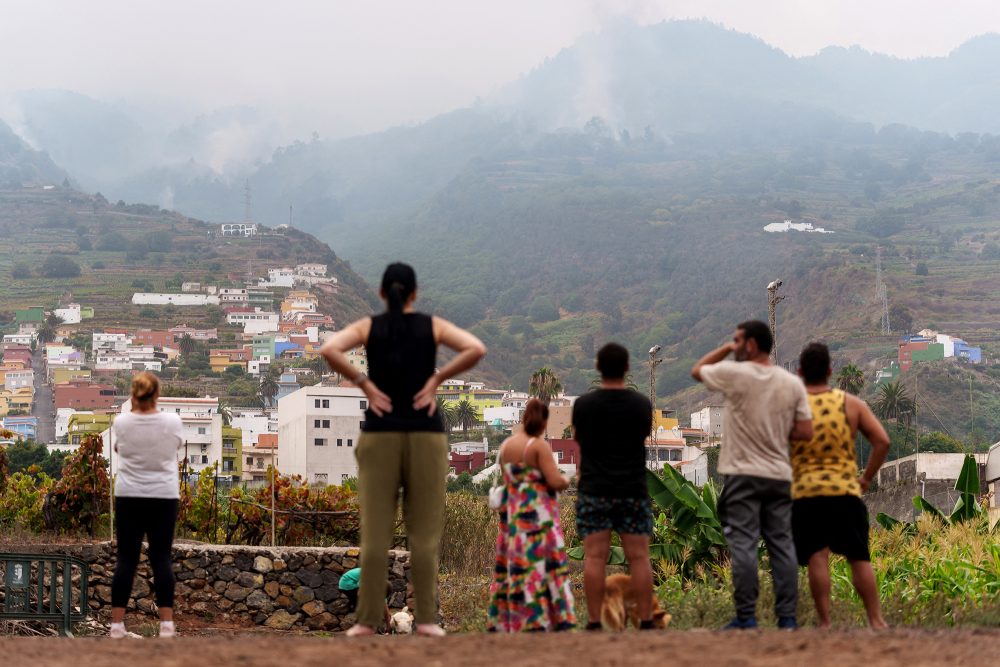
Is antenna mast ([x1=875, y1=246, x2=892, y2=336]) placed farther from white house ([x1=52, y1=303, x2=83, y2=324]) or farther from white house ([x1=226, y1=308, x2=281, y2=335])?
white house ([x1=52, y1=303, x2=83, y2=324])

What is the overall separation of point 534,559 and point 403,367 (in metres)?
1.62

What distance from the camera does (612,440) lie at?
263 inches

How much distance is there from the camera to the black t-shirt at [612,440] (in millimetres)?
6641

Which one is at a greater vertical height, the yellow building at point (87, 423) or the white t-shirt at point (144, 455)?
the yellow building at point (87, 423)

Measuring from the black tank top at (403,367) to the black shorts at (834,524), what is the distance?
1871mm

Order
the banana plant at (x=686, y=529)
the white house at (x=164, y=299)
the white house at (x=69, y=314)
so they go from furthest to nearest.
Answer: the white house at (x=164, y=299), the white house at (x=69, y=314), the banana plant at (x=686, y=529)

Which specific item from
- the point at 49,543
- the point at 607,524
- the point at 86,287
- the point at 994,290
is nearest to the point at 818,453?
the point at 607,524

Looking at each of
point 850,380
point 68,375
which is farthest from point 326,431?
point 68,375

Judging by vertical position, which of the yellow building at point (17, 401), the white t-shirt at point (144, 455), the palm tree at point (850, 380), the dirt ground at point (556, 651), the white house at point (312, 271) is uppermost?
the white house at point (312, 271)

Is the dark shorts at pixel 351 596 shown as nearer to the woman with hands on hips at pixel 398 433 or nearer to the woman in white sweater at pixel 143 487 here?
the woman in white sweater at pixel 143 487

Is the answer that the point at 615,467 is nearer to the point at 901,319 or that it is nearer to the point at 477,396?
the point at 901,319

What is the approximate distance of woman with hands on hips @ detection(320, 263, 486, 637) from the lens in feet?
19.5

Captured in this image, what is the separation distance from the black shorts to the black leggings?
303cm

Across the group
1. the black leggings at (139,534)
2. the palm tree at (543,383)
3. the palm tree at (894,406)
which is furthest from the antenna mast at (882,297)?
the black leggings at (139,534)
